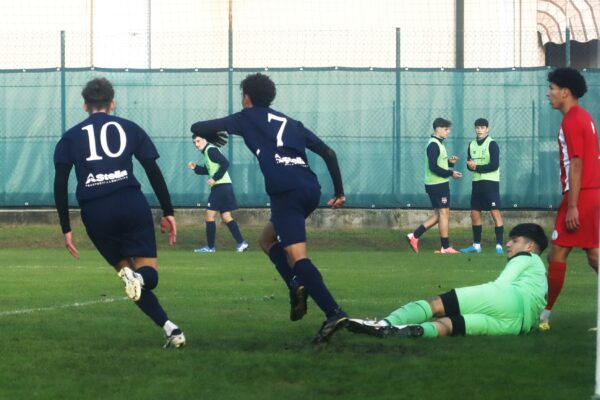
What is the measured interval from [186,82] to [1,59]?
13.0ft

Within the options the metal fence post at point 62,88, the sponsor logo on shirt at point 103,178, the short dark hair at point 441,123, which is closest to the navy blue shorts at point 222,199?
the metal fence post at point 62,88

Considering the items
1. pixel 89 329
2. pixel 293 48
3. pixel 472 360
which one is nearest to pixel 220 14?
pixel 293 48

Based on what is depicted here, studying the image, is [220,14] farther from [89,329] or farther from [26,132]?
[89,329]

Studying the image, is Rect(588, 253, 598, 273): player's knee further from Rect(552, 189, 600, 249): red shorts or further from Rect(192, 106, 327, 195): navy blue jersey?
Rect(192, 106, 327, 195): navy blue jersey

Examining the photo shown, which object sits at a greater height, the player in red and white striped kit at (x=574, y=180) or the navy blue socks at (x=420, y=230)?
the player in red and white striped kit at (x=574, y=180)

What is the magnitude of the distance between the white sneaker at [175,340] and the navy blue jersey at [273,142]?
120cm

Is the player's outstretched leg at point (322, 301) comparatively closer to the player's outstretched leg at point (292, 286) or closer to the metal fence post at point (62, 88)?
the player's outstretched leg at point (292, 286)

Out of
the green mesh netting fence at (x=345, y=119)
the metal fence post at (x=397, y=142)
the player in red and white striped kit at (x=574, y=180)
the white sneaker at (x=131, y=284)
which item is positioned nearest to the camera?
the white sneaker at (x=131, y=284)

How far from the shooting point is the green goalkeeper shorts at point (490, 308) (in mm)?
9117

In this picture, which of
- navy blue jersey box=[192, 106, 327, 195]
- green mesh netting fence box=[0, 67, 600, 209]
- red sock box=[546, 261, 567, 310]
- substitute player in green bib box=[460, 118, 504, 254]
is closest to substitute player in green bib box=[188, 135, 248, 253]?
green mesh netting fence box=[0, 67, 600, 209]

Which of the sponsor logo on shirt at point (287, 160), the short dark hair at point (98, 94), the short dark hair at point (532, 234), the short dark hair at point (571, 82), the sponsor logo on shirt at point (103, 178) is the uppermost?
the short dark hair at point (571, 82)

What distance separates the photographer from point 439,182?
22.2 meters

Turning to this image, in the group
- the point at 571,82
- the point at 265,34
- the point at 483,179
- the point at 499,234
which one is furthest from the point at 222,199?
the point at 571,82

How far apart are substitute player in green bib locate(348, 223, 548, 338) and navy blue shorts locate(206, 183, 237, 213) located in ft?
43.0
